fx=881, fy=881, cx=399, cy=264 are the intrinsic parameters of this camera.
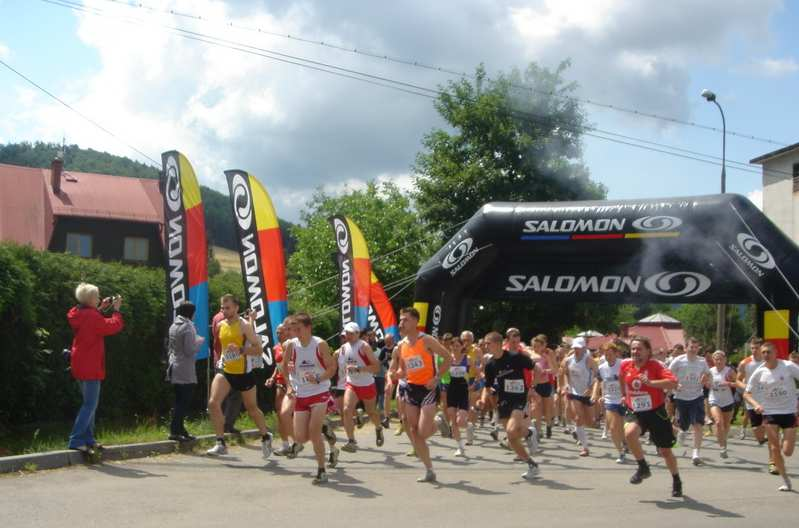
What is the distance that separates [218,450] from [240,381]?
92cm

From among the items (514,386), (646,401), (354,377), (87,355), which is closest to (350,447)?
(354,377)

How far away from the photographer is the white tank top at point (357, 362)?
11.6 metres

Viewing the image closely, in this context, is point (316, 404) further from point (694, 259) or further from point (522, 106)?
point (522, 106)

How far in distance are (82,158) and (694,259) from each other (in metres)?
58.5

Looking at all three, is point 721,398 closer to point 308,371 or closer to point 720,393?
point 720,393

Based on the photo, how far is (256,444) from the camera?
12320 millimetres

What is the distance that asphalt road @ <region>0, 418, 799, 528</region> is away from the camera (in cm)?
730

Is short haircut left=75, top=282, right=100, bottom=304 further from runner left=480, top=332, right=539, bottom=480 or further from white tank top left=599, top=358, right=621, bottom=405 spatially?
white tank top left=599, top=358, right=621, bottom=405

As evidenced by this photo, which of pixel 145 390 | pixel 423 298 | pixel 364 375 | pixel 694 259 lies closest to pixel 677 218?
pixel 694 259

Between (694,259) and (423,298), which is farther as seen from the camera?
(423,298)

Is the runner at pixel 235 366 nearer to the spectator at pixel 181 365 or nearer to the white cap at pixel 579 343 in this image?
the spectator at pixel 181 365

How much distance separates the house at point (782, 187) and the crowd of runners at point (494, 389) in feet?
95.6

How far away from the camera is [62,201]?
165 ft

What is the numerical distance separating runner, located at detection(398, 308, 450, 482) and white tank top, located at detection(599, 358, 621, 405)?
337 centimetres
